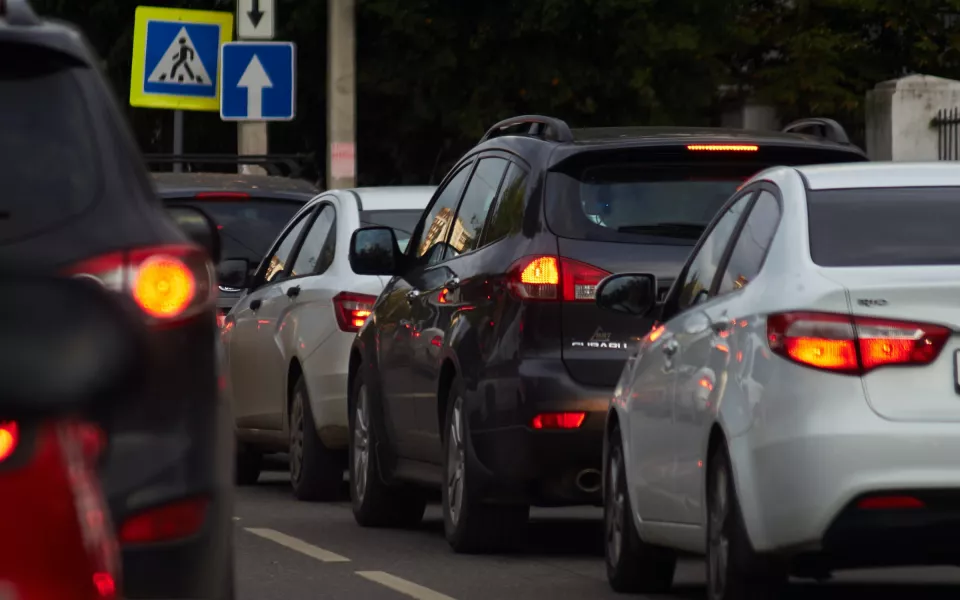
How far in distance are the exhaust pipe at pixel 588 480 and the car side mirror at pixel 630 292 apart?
1.27 meters

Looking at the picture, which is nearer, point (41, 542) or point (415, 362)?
point (41, 542)

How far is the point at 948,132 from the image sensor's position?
85.0 feet

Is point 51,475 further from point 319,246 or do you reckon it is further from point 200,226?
point 319,246

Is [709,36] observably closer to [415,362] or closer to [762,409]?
[415,362]

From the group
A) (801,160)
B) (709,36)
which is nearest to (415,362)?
(801,160)

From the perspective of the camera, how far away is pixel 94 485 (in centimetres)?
298

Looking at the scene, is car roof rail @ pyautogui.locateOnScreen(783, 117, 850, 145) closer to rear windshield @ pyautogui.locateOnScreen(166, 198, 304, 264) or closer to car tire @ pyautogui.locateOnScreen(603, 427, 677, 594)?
car tire @ pyautogui.locateOnScreen(603, 427, 677, 594)

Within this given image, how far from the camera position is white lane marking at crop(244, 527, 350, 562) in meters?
10.1

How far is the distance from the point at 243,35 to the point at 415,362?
40.7 ft

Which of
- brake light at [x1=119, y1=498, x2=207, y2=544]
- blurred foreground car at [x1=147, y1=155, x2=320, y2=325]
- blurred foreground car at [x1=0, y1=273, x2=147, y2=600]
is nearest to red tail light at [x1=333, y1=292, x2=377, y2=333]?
blurred foreground car at [x1=147, y1=155, x2=320, y2=325]

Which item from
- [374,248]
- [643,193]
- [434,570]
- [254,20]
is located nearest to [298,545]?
[434,570]

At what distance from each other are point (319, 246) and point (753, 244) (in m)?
6.08

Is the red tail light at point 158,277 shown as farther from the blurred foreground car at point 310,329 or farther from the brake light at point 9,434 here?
the blurred foreground car at point 310,329

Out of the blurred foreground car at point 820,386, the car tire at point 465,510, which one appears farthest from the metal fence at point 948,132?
the blurred foreground car at point 820,386
